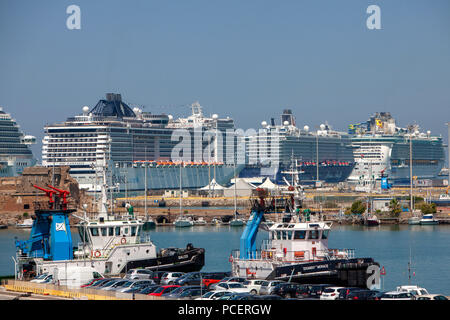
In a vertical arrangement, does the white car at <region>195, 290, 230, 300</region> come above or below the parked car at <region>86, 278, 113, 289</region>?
above

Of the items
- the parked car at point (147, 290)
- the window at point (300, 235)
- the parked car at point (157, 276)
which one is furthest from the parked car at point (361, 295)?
the parked car at point (157, 276)

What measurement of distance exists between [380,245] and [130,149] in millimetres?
107962

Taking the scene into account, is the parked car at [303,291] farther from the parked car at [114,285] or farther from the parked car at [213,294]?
the parked car at [114,285]

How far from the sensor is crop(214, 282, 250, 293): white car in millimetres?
33562

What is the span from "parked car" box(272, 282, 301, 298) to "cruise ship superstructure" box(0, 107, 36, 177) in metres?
135

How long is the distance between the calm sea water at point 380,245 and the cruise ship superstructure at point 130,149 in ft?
204

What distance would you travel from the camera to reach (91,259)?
41125 millimetres

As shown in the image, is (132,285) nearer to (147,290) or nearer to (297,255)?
(147,290)

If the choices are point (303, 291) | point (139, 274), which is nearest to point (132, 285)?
point (139, 274)

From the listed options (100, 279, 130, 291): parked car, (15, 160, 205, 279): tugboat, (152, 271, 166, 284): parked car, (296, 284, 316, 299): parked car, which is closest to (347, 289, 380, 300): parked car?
(296, 284, 316, 299): parked car

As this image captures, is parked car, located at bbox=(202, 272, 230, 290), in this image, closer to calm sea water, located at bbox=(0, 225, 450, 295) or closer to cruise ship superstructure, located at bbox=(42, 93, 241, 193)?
calm sea water, located at bbox=(0, 225, 450, 295)

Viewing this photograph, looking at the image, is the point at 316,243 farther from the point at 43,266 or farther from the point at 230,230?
the point at 230,230

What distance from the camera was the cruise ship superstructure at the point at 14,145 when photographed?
543 ft

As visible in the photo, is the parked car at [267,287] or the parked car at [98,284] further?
the parked car at [98,284]
